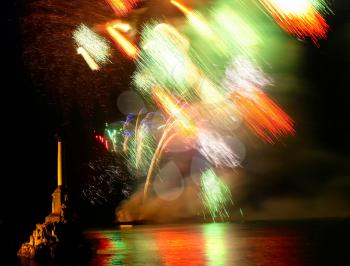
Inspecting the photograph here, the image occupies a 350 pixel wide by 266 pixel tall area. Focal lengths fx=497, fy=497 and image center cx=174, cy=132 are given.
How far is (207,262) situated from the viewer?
701 inches

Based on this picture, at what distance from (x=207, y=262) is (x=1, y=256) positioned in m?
10.1

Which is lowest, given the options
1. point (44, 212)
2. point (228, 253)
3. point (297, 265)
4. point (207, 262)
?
point (44, 212)

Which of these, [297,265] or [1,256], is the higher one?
[297,265]

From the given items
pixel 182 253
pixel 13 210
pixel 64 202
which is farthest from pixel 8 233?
pixel 182 253

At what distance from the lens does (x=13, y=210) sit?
41.5 m

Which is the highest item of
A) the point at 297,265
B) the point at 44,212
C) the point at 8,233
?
the point at 297,265

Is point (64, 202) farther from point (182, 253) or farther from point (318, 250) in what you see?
point (318, 250)

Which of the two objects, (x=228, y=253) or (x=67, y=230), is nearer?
(x=228, y=253)

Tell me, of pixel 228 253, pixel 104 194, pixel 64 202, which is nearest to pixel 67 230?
pixel 64 202

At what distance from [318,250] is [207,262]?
6.86m

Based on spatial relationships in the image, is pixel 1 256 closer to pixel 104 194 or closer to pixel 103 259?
pixel 103 259

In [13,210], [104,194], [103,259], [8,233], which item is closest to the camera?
[103,259]

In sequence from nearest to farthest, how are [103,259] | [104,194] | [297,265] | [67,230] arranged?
1. [297,265]
2. [103,259]
3. [67,230]
4. [104,194]

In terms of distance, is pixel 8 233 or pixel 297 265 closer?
pixel 297 265
